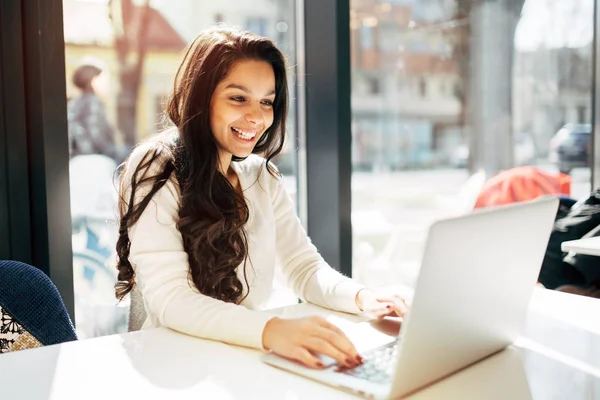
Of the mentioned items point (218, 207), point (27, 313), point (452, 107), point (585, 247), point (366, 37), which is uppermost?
point (366, 37)

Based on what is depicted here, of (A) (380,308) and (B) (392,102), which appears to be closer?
(A) (380,308)

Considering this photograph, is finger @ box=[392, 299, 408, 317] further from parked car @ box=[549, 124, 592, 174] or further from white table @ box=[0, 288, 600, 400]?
parked car @ box=[549, 124, 592, 174]

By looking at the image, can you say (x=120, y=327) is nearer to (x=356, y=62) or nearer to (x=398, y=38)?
(x=356, y=62)

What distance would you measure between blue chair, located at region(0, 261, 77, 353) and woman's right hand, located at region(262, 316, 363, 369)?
22.5 inches

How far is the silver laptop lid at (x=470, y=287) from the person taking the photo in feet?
2.44

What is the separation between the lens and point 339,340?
929 millimetres

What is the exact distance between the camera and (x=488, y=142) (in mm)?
3383

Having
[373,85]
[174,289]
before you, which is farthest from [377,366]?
[373,85]

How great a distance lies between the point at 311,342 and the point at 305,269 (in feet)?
A: 2.01

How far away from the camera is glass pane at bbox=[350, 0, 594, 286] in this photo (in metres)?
2.88

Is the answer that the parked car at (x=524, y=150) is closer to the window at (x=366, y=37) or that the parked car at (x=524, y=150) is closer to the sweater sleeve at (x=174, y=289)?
the window at (x=366, y=37)

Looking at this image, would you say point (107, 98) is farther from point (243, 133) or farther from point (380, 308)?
point (380, 308)

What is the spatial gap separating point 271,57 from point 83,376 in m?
0.95

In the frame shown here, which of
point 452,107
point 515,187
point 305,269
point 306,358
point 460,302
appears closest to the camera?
point 460,302
